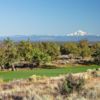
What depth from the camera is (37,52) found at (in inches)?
3214

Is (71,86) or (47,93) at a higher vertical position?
(71,86)

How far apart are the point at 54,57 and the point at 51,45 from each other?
9105mm

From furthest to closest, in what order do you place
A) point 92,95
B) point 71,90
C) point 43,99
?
point 71,90 → point 92,95 → point 43,99

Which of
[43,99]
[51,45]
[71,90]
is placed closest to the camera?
[43,99]

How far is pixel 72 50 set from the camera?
351 ft

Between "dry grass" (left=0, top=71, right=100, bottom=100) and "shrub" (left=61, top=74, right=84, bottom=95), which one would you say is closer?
"dry grass" (left=0, top=71, right=100, bottom=100)

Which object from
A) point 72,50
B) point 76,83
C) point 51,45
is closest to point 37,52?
point 51,45

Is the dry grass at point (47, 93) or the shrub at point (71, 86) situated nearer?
the dry grass at point (47, 93)

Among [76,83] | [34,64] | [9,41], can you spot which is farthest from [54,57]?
[76,83]

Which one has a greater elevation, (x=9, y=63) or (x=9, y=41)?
(x=9, y=41)

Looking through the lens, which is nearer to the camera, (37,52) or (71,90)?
(71,90)

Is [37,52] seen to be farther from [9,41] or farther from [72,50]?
[72,50]

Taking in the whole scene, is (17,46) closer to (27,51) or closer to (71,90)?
(27,51)

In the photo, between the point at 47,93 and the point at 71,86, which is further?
the point at 47,93
